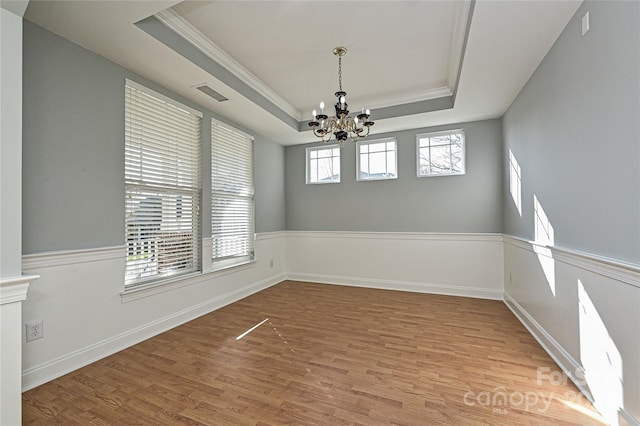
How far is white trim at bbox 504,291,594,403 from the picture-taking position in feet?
6.56

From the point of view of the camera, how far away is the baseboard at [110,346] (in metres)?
2.10

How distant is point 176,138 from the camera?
11.0 ft

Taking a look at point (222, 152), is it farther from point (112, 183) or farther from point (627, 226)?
point (627, 226)

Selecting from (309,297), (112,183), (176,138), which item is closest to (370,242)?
(309,297)

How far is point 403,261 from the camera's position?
15.7 feet

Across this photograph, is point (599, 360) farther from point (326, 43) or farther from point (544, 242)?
point (326, 43)

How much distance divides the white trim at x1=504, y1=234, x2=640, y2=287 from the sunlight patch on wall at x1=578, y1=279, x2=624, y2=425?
176 millimetres

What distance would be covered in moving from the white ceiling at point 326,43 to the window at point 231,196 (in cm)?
47

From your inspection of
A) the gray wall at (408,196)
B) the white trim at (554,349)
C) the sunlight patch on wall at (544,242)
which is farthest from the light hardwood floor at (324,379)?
the gray wall at (408,196)

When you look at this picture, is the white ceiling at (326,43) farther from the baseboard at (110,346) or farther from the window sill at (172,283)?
the baseboard at (110,346)

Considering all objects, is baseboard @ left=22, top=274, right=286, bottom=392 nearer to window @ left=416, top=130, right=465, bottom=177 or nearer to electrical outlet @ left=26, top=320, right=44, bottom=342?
electrical outlet @ left=26, top=320, right=44, bottom=342

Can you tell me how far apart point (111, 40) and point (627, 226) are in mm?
3788

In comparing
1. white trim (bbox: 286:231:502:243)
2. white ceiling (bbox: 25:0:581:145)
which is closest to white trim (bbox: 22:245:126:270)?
white ceiling (bbox: 25:0:581:145)

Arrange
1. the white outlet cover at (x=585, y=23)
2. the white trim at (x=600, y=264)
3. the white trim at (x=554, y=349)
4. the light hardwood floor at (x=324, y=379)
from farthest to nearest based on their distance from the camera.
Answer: the white trim at (x=554, y=349) < the white outlet cover at (x=585, y=23) < the light hardwood floor at (x=324, y=379) < the white trim at (x=600, y=264)
